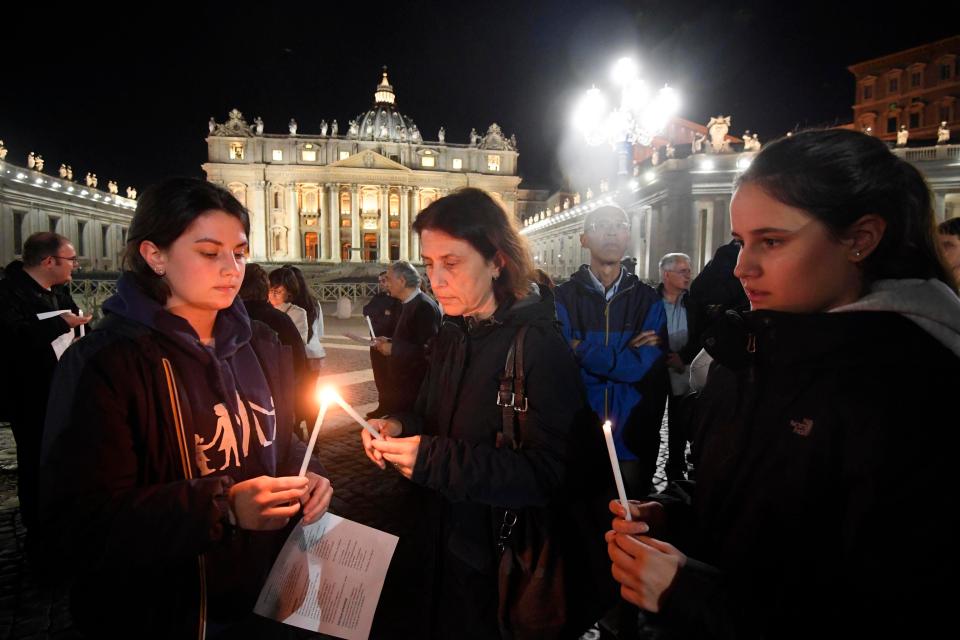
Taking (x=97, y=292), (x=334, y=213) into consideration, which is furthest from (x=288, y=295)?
(x=334, y=213)

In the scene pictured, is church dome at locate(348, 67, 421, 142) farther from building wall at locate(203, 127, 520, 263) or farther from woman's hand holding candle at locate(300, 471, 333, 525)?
woman's hand holding candle at locate(300, 471, 333, 525)

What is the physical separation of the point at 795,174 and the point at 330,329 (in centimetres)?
1768

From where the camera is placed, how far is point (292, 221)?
68.2 metres

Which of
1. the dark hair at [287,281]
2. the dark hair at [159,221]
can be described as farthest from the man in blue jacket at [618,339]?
the dark hair at [287,281]

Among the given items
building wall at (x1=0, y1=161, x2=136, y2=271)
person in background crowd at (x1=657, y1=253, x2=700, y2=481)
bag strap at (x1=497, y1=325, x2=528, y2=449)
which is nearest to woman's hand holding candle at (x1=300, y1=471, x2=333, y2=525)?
bag strap at (x1=497, y1=325, x2=528, y2=449)

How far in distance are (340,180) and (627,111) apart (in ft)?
195

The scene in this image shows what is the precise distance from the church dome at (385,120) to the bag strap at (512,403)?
81587 mm

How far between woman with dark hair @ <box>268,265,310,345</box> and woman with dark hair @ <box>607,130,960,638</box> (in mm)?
4977

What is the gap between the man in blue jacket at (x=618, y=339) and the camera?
3.51 meters

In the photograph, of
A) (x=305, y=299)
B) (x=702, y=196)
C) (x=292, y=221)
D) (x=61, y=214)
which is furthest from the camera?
(x=292, y=221)

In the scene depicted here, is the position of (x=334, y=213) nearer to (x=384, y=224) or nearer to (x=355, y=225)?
(x=355, y=225)

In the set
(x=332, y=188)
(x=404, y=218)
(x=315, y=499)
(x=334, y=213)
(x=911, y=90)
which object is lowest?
(x=315, y=499)

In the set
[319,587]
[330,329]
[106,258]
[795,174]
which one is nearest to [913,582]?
[795,174]

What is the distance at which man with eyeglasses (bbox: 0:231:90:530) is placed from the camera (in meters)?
3.58
